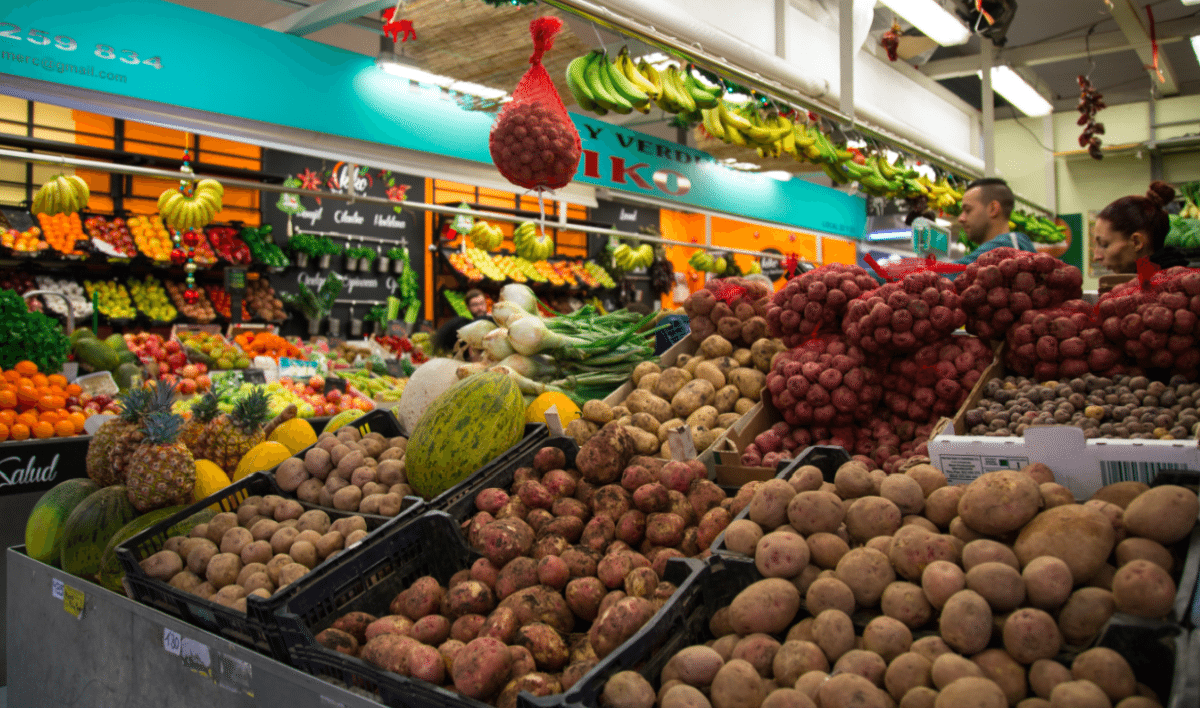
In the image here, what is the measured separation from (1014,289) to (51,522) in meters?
3.25

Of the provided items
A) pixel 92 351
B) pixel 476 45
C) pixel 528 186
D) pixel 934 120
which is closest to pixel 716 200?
pixel 934 120

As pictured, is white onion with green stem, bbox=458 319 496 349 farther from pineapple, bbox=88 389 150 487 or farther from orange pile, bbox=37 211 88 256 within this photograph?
orange pile, bbox=37 211 88 256

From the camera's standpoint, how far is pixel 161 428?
244 centimetres

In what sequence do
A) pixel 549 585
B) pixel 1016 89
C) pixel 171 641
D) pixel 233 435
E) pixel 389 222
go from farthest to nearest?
1. pixel 389 222
2. pixel 1016 89
3. pixel 233 435
4. pixel 171 641
5. pixel 549 585

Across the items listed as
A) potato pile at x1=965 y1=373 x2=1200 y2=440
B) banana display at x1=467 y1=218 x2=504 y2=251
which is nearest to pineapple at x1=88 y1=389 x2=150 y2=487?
potato pile at x1=965 y1=373 x2=1200 y2=440

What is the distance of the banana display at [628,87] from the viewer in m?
4.44

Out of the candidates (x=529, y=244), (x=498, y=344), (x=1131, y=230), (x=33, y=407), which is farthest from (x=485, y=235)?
(x=1131, y=230)

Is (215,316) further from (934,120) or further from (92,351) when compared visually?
(934,120)

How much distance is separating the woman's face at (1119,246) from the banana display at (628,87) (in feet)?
8.20

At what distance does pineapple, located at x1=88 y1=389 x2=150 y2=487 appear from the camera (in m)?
2.57

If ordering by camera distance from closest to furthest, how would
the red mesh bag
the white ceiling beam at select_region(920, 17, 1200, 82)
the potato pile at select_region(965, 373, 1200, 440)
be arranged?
1. the potato pile at select_region(965, 373, 1200, 440)
2. the red mesh bag
3. the white ceiling beam at select_region(920, 17, 1200, 82)

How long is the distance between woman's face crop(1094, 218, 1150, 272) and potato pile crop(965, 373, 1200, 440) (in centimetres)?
267

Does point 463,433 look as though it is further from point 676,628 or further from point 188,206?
point 188,206

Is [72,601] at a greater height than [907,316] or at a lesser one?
lesser
